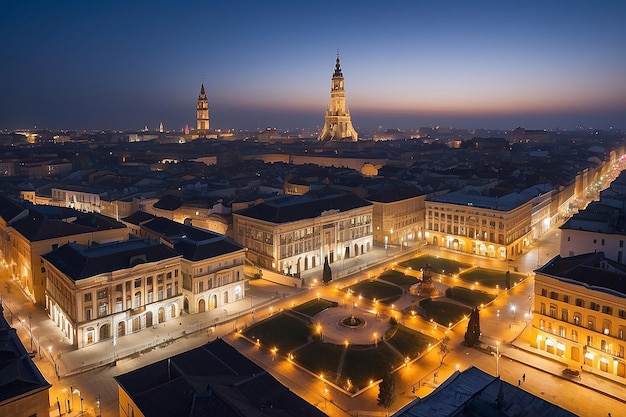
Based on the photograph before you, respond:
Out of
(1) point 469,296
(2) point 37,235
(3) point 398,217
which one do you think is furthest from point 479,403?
(3) point 398,217

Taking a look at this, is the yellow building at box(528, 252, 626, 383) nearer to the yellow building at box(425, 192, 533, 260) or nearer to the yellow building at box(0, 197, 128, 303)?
the yellow building at box(425, 192, 533, 260)

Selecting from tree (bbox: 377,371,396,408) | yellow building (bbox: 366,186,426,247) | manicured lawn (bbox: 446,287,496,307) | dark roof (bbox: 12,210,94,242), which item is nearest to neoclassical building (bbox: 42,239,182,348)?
dark roof (bbox: 12,210,94,242)

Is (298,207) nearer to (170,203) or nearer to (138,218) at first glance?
(138,218)

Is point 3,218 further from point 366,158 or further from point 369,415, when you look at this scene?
point 366,158

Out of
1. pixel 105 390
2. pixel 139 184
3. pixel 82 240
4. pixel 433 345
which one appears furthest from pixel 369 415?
pixel 139 184

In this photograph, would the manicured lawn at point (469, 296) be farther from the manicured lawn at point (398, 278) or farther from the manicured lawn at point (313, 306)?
the manicured lawn at point (313, 306)

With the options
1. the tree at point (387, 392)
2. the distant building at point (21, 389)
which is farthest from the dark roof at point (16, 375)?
the tree at point (387, 392)
